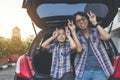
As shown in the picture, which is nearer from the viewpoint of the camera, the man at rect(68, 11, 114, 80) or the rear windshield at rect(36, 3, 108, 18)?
the man at rect(68, 11, 114, 80)

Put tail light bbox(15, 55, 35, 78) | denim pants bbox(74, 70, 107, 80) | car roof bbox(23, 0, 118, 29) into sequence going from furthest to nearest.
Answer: car roof bbox(23, 0, 118, 29) → tail light bbox(15, 55, 35, 78) → denim pants bbox(74, 70, 107, 80)

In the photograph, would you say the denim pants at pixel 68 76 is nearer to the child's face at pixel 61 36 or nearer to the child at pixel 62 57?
the child at pixel 62 57

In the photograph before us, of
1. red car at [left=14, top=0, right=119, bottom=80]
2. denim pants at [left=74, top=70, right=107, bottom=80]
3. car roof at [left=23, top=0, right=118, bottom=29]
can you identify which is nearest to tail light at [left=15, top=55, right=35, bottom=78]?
red car at [left=14, top=0, right=119, bottom=80]

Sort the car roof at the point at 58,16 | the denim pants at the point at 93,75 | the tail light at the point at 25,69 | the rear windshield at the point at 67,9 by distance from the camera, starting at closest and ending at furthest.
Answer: the denim pants at the point at 93,75 < the tail light at the point at 25,69 < the car roof at the point at 58,16 < the rear windshield at the point at 67,9

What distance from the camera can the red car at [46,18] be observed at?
225 inches

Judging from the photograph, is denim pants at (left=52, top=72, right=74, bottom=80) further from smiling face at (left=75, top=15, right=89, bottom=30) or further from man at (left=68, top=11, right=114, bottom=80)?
smiling face at (left=75, top=15, right=89, bottom=30)

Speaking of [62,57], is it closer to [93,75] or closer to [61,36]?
[61,36]

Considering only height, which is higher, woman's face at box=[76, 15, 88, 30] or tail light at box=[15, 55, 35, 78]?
woman's face at box=[76, 15, 88, 30]

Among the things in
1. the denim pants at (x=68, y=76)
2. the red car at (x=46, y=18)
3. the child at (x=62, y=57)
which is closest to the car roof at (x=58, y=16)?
the red car at (x=46, y=18)

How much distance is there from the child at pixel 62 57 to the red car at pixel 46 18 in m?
0.37

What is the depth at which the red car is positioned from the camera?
571cm

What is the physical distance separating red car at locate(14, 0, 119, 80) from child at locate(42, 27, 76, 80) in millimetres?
374

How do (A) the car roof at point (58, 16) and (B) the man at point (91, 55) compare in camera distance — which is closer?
(B) the man at point (91, 55)

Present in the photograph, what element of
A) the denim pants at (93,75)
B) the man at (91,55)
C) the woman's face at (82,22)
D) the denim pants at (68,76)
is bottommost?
the denim pants at (68,76)
